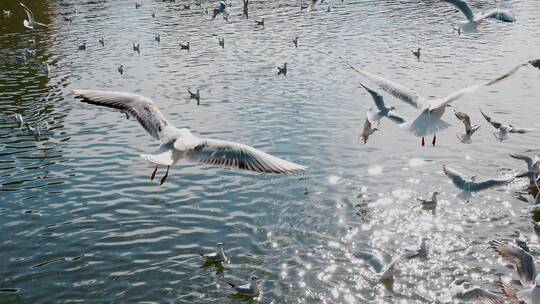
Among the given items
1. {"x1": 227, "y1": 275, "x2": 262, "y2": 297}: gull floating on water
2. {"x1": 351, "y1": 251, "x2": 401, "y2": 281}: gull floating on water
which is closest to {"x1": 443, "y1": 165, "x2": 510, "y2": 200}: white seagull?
{"x1": 351, "y1": 251, "x2": 401, "y2": 281}: gull floating on water

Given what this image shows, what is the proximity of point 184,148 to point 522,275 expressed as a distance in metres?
6.33

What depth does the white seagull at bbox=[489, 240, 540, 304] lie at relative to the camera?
959 centimetres

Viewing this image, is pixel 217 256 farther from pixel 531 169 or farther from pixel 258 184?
pixel 531 169

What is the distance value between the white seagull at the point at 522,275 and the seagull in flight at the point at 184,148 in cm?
440

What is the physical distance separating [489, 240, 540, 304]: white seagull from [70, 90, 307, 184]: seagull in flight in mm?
4399

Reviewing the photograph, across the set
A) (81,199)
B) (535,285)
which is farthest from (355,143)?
(535,285)

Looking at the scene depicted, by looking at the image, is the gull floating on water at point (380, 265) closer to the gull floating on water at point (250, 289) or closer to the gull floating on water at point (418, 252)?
the gull floating on water at point (418, 252)

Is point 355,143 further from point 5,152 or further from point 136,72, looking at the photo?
point 136,72

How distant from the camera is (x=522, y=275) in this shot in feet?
34.6

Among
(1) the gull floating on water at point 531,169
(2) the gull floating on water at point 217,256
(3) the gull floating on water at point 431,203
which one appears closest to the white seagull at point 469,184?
(3) the gull floating on water at point 431,203

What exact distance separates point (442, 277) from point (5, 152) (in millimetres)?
14120

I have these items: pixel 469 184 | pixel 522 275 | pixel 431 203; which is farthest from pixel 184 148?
pixel 469 184

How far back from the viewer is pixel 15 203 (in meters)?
15.6

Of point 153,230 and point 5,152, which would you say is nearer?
point 153,230
